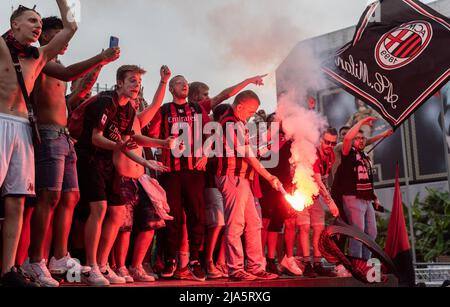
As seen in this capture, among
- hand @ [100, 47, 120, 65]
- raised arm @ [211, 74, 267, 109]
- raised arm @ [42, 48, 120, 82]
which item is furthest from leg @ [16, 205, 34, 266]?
raised arm @ [211, 74, 267, 109]

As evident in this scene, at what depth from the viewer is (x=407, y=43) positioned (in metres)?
8.54

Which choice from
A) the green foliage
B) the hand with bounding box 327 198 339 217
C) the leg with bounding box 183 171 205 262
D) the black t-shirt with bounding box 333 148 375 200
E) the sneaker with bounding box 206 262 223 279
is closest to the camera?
the leg with bounding box 183 171 205 262

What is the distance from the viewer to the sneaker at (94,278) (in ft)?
14.2

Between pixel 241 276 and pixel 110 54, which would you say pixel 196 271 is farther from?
pixel 110 54

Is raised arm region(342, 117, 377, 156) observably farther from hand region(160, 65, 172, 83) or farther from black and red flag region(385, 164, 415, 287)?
hand region(160, 65, 172, 83)

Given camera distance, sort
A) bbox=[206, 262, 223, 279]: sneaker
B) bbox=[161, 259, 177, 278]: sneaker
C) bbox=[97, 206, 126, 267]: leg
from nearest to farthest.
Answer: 1. bbox=[97, 206, 126, 267]: leg
2. bbox=[161, 259, 177, 278]: sneaker
3. bbox=[206, 262, 223, 279]: sneaker

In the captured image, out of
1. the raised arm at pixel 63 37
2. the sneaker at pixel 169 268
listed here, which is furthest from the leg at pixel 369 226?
the raised arm at pixel 63 37

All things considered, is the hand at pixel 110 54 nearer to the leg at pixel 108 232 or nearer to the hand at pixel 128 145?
the hand at pixel 128 145

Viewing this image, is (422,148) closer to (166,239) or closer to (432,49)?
(432,49)

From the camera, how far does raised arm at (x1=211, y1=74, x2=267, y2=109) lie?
6117 millimetres

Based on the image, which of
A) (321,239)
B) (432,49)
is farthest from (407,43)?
(321,239)

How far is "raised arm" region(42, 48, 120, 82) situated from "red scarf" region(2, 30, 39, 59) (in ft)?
0.79

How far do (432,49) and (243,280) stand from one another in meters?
4.90

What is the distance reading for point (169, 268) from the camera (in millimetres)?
5395
